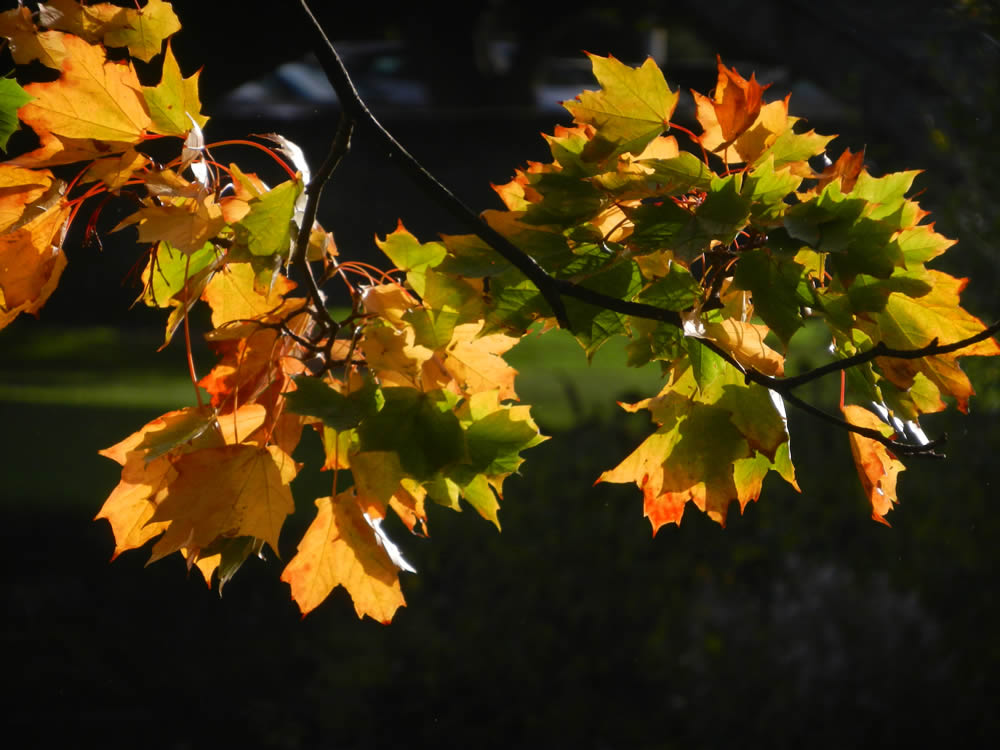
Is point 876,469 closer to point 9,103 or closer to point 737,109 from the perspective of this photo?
point 737,109

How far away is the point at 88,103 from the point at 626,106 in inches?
19.6

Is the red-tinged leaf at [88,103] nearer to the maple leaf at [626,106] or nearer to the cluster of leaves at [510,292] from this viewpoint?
the cluster of leaves at [510,292]

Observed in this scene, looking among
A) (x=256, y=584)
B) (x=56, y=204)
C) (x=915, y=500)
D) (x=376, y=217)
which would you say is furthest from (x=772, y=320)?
(x=376, y=217)

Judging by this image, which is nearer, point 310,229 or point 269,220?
point 269,220

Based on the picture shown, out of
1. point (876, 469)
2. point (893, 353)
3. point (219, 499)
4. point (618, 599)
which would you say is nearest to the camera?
point (893, 353)

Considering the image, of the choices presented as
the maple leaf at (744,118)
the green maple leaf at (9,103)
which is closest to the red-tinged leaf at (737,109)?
the maple leaf at (744,118)

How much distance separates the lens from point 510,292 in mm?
1017

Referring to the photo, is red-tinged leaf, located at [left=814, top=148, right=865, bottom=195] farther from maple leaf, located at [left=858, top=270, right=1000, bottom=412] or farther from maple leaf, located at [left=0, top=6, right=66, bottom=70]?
maple leaf, located at [left=0, top=6, right=66, bottom=70]

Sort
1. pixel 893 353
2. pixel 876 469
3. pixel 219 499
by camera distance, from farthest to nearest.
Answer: pixel 876 469 < pixel 219 499 < pixel 893 353

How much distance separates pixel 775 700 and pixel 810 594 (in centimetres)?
36

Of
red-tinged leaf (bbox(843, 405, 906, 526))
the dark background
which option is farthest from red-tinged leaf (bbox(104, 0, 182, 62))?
the dark background

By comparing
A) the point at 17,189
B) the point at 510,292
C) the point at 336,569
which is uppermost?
the point at 510,292

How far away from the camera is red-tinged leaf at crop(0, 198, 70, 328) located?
1.06m

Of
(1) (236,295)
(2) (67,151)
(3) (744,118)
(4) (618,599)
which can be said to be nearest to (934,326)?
(3) (744,118)
